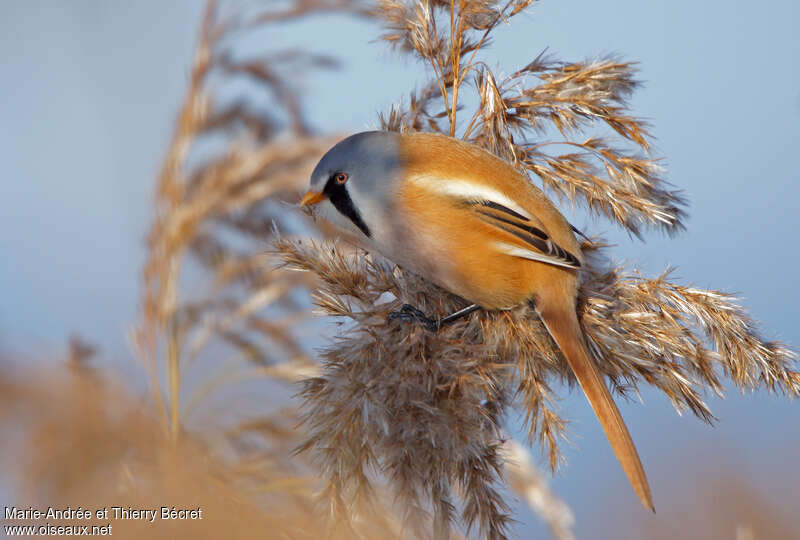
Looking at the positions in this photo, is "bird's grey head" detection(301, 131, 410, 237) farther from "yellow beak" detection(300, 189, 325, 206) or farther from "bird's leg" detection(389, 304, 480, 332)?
"bird's leg" detection(389, 304, 480, 332)

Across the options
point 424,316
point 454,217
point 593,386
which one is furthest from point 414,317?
point 593,386

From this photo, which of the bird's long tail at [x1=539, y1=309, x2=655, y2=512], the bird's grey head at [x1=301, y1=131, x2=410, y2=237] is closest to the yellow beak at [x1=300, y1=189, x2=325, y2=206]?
the bird's grey head at [x1=301, y1=131, x2=410, y2=237]

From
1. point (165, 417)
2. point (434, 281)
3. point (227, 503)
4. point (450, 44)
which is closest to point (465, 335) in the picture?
point (434, 281)

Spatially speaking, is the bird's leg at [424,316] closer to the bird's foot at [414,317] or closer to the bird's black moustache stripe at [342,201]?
the bird's foot at [414,317]

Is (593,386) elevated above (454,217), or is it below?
below

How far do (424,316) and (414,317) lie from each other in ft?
0.20

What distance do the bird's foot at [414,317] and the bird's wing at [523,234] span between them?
0.96ft

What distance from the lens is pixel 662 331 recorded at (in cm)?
137

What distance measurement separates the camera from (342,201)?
5.31 feet

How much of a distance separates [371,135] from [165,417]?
1211mm

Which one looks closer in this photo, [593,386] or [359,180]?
[593,386]

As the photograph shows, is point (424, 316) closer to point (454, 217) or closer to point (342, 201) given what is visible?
point (454, 217)

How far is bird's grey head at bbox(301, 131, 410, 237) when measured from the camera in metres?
1.57

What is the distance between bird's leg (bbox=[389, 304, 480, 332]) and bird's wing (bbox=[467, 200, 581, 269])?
0.19 metres
